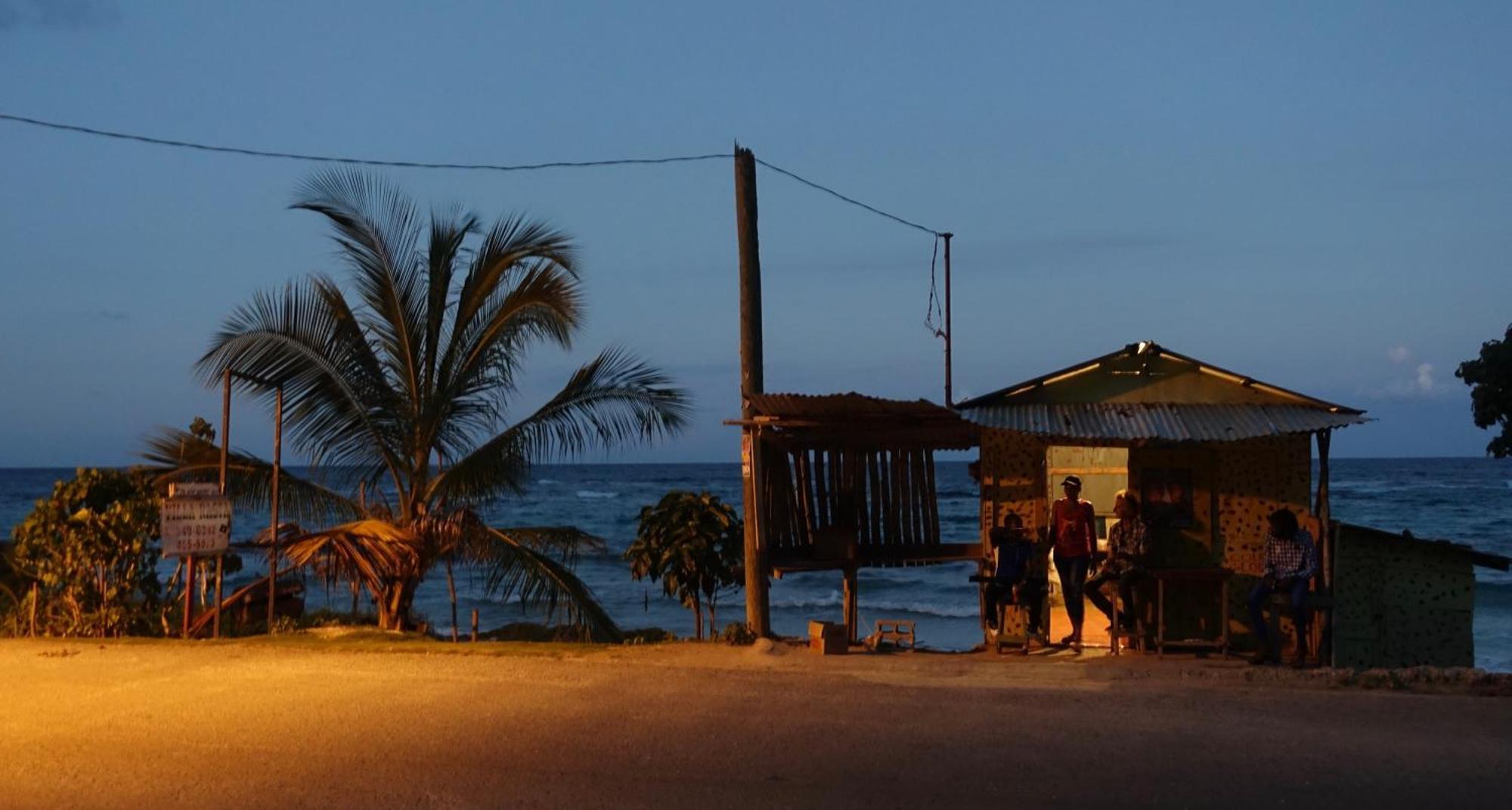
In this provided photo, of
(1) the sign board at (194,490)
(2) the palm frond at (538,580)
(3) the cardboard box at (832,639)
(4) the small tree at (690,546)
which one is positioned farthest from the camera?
(2) the palm frond at (538,580)

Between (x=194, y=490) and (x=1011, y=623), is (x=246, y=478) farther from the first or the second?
(x=1011, y=623)

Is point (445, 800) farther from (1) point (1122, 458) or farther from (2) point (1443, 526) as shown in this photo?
(2) point (1443, 526)

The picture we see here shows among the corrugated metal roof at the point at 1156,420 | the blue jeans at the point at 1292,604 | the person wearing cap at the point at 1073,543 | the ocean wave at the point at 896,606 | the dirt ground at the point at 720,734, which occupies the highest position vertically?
the corrugated metal roof at the point at 1156,420

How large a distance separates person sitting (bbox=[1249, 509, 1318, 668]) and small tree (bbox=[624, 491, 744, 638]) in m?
4.77

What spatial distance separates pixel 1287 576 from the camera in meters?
11.2

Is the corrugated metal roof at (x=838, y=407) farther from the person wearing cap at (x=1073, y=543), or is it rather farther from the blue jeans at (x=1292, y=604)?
the blue jeans at (x=1292, y=604)

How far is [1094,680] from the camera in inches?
406

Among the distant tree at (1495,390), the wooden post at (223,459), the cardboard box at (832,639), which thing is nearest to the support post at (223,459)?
the wooden post at (223,459)

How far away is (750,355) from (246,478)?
5540 mm

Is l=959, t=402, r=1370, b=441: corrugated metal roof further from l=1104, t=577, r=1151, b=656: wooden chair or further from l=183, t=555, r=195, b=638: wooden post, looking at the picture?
l=183, t=555, r=195, b=638: wooden post

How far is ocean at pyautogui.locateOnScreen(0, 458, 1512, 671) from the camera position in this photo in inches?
1069

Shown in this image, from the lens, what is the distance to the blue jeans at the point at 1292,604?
11.2 metres

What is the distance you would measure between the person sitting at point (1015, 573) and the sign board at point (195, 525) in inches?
275

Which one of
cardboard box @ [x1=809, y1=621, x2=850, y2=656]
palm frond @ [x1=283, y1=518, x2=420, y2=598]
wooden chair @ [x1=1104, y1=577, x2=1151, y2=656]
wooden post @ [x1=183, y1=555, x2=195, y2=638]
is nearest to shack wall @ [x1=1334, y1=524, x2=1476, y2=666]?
wooden chair @ [x1=1104, y1=577, x2=1151, y2=656]
